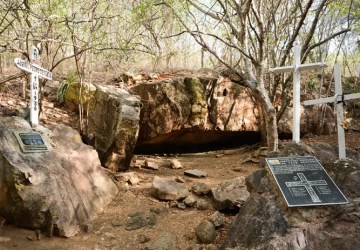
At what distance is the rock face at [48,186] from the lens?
3717mm

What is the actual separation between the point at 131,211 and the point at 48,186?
1.32 meters

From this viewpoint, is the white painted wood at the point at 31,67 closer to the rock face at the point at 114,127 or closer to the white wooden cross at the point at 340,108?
the rock face at the point at 114,127

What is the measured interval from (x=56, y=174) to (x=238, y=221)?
246cm

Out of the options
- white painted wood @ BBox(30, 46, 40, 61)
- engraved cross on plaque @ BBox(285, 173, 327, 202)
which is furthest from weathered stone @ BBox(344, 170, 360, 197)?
white painted wood @ BBox(30, 46, 40, 61)

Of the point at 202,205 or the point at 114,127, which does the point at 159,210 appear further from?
the point at 114,127

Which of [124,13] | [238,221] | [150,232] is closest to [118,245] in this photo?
[150,232]

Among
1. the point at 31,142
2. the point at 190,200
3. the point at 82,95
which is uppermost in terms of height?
the point at 82,95

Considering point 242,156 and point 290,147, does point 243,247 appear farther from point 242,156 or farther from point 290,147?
point 242,156

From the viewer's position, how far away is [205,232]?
3828mm

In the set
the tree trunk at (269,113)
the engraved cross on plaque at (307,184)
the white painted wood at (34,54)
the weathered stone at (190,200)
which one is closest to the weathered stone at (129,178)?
the weathered stone at (190,200)

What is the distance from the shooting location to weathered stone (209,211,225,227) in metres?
4.03

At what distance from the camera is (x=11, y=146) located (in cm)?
399

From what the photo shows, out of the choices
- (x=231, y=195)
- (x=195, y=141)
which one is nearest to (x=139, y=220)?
(x=231, y=195)

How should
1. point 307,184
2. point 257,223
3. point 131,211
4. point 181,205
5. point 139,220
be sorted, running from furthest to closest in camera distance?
point 181,205 < point 131,211 < point 139,220 < point 307,184 < point 257,223
